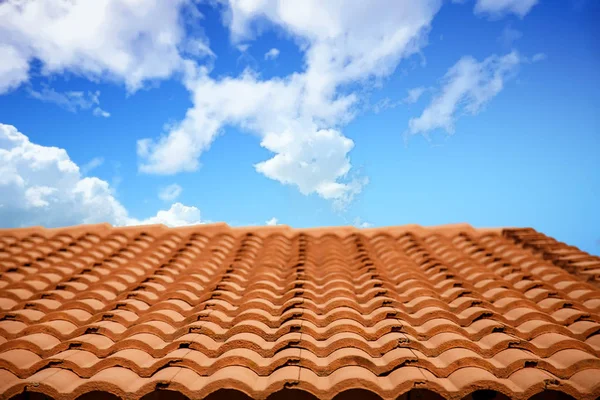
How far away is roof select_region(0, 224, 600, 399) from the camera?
3.29 meters

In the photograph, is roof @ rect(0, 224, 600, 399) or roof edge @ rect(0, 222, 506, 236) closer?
roof @ rect(0, 224, 600, 399)

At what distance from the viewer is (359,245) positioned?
7.34 m

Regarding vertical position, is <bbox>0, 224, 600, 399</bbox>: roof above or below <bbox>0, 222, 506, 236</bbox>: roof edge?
below

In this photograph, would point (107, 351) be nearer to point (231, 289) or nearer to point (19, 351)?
point (19, 351)

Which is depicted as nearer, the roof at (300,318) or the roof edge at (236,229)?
the roof at (300,318)

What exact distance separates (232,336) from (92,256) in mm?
3708

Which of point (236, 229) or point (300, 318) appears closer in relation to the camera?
point (300, 318)

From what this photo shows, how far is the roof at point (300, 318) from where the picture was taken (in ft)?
10.8

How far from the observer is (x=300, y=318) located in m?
4.36

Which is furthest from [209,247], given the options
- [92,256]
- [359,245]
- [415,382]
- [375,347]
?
[415,382]

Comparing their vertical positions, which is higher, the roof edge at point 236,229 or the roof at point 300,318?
the roof edge at point 236,229

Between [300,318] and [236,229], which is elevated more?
[236,229]

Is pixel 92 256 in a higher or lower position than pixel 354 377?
higher

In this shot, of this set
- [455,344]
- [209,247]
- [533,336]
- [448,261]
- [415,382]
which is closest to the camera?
[415,382]
